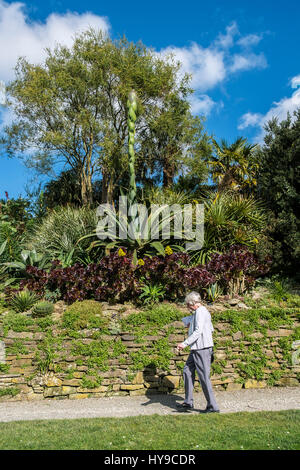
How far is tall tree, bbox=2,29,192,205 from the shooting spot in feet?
47.5

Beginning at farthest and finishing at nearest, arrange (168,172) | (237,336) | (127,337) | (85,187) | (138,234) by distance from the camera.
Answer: (168,172), (85,187), (138,234), (237,336), (127,337)

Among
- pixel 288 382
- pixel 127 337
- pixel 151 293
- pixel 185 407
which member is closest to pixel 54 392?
pixel 127 337

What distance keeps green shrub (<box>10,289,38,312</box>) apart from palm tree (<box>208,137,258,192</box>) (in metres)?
7.40

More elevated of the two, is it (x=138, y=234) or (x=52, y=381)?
(x=138, y=234)

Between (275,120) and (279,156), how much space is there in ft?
4.35

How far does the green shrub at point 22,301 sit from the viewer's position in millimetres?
8211

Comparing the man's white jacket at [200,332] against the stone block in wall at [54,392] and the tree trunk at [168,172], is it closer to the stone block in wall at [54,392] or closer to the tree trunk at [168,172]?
the stone block in wall at [54,392]

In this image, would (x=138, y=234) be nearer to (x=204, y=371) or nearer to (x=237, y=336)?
(x=237, y=336)

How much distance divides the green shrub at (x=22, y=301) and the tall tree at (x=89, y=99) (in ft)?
23.6

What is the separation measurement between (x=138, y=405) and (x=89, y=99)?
11599 millimetres

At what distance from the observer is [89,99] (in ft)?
48.5

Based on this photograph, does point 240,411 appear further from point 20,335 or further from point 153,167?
point 153,167

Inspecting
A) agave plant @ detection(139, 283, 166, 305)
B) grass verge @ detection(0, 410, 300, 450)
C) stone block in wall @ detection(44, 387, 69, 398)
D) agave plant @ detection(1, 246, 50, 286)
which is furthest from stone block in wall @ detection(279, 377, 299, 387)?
agave plant @ detection(1, 246, 50, 286)
